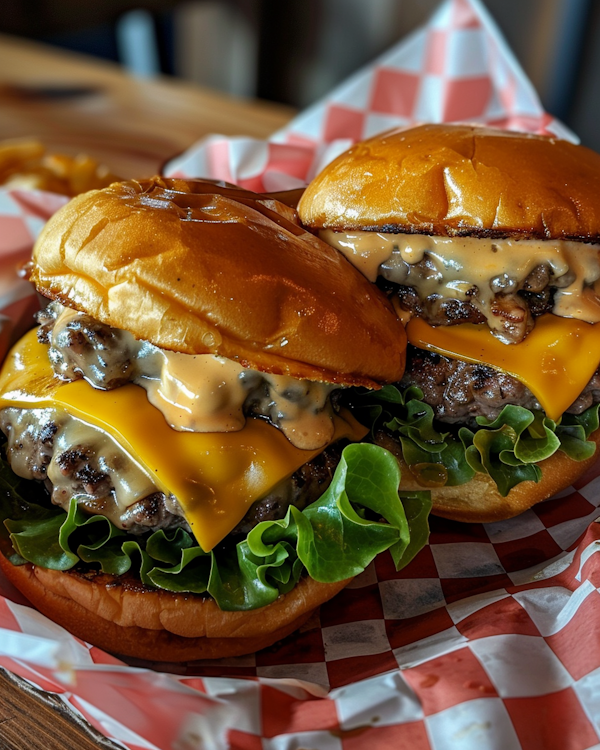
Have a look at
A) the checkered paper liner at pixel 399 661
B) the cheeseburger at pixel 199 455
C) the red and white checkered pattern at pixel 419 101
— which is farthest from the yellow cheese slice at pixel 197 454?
the red and white checkered pattern at pixel 419 101

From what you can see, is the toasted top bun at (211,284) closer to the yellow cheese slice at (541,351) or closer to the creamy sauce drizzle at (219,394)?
the creamy sauce drizzle at (219,394)

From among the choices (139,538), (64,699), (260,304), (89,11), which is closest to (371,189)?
(260,304)

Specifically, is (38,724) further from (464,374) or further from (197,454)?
(464,374)

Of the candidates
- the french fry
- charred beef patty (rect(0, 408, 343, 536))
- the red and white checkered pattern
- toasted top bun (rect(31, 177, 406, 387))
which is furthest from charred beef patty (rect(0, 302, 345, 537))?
the red and white checkered pattern

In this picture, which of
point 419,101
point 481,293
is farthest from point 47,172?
point 481,293

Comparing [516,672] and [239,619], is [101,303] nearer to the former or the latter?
[239,619]
